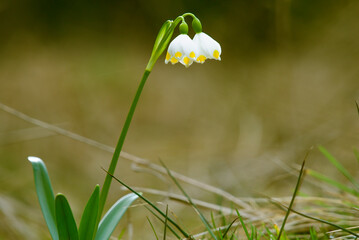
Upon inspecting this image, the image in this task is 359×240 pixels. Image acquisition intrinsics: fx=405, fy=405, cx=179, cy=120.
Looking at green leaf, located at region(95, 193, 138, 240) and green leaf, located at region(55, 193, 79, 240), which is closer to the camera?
green leaf, located at region(55, 193, 79, 240)

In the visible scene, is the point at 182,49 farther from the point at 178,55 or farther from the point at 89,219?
the point at 89,219

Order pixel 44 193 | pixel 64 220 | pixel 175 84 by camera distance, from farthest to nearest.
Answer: pixel 175 84 → pixel 44 193 → pixel 64 220

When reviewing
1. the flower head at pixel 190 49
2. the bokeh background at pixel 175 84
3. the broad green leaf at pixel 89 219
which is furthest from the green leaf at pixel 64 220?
the bokeh background at pixel 175 84

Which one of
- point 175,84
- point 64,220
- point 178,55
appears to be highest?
point 175,84

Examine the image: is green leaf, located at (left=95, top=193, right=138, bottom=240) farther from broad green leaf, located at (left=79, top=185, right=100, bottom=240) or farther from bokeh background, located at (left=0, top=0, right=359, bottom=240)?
bokeh background, located at (left=0, top=0, right=359, bottom=240)

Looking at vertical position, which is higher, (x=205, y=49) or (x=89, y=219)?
(x=205, y=49)

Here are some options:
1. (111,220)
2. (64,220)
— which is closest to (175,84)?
(111,220)

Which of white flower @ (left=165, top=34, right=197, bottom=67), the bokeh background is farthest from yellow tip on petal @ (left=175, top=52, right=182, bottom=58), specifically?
the bokeh background
